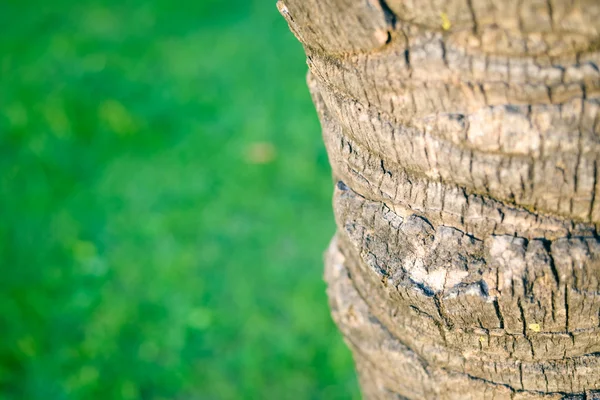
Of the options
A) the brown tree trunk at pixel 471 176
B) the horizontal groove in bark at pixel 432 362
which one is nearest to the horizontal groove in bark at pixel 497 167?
the brown tree trunk at pixel 471 176

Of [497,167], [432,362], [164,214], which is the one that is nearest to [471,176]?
[497,167]

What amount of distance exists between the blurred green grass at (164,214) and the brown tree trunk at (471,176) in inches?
94.2

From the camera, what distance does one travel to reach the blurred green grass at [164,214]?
393 centimetres

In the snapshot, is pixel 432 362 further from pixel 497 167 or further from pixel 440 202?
pixel 497 167

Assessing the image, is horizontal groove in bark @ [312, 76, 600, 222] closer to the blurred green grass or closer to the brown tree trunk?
the brown tree trunk

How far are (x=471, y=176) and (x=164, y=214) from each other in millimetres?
4068

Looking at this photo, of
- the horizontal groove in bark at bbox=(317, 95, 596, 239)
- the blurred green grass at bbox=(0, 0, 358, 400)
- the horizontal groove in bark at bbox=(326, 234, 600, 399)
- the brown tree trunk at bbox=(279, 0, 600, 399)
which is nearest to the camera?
the brown tree trunk at bbox=(279, 0, 600, 399)

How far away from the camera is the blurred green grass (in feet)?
12.9

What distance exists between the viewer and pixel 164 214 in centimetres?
504

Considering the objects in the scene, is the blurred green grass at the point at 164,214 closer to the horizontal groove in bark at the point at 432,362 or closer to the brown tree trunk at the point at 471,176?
the horizontal groove in bark at the point at 432,362

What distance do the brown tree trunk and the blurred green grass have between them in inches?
94.2

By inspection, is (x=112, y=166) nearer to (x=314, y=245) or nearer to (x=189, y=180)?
(x=189, y=180)

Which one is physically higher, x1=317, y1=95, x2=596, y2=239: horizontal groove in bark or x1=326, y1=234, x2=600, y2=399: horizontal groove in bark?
x1=317, y1=95, x2=596, y2=239: horizontal groove in bark

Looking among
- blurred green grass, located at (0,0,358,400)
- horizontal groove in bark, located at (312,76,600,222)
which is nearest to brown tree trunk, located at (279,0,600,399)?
horizontal groove in bark, located at (312,76,600,222)
